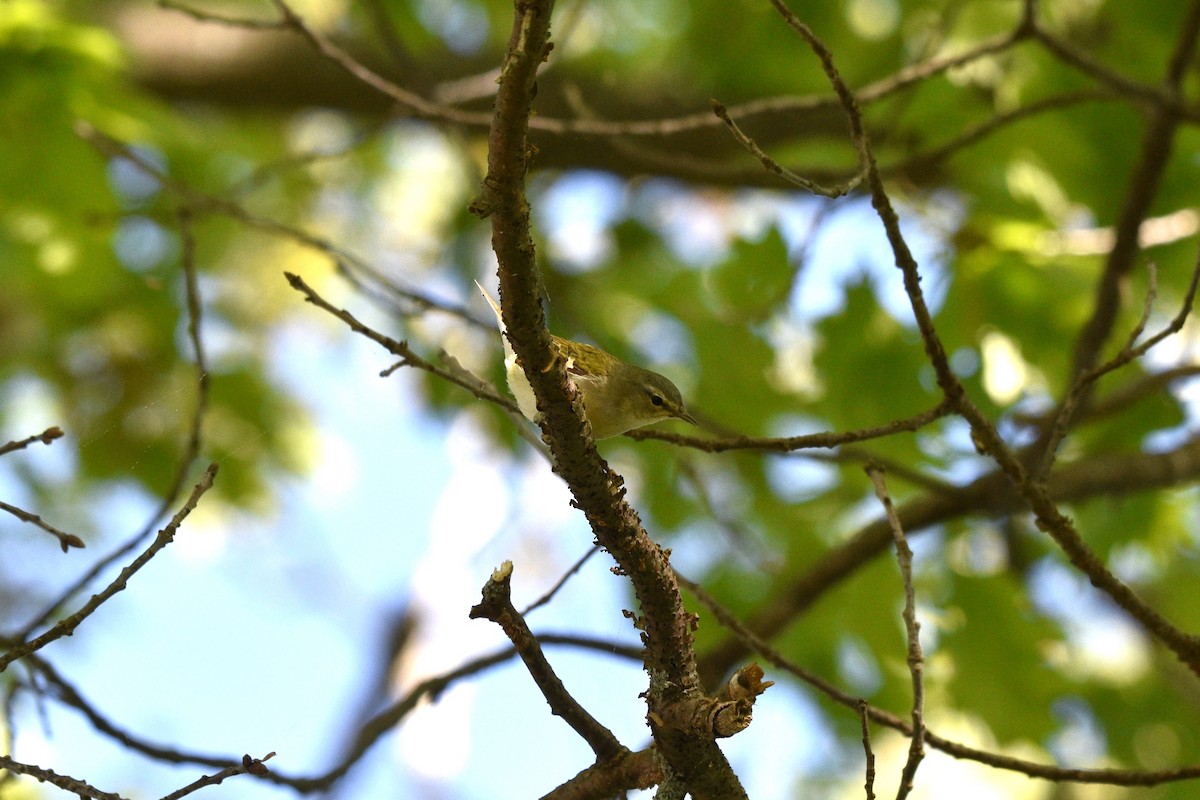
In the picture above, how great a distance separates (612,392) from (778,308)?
1171 millimetres

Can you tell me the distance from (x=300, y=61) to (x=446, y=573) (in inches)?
164

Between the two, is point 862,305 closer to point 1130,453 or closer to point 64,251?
point 1130,453

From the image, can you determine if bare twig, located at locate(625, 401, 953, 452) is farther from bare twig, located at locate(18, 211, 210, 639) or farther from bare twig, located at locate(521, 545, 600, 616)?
bare twig, located at locate(18, 211, 210, 639)

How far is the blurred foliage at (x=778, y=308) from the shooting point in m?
4.19

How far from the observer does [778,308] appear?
4188mm

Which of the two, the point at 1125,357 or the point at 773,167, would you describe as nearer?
the point at 773,167

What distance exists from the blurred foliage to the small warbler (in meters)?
0.39

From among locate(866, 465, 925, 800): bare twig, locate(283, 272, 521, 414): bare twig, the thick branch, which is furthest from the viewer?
locate(283, 272, 521, 414): bare twig

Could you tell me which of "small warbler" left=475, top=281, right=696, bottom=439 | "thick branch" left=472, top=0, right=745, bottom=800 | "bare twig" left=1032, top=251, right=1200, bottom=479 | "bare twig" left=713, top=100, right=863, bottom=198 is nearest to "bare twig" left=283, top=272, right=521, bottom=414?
"thick branch" left=472, top=0, right=745, bottom=800

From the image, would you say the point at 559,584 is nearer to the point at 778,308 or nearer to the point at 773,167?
the point at 773,167

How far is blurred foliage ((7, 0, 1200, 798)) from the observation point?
4191 mm

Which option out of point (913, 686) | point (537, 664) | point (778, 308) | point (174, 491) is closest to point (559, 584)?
point (537, 664)

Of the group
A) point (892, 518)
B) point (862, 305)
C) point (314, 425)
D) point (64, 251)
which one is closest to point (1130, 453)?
point (862, 305)

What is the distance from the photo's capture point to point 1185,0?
4.40 m
